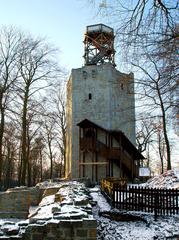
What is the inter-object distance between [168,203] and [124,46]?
7.19m

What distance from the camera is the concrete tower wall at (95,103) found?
26641 millimetres

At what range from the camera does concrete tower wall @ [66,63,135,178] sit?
2664 centimetres

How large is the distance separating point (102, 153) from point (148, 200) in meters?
14.3

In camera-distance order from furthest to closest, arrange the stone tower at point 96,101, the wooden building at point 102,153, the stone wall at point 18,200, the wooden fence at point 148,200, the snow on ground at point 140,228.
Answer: the stone tower at point 96,101, the wooden building at point 102,153, the stone wall at point 18,200, the wooden fence at point 148,200, the snow on ground at point 140,228

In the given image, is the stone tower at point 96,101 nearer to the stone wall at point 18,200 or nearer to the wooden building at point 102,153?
the wooden building at point 102,153

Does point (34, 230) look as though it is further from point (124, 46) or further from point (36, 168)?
point (36, 168)

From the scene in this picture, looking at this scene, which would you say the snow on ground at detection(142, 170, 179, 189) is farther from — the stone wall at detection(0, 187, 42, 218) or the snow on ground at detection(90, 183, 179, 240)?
the stone wall at detection(0, 187, 42, 218)

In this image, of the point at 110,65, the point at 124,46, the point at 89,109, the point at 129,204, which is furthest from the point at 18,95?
the point at 124,46

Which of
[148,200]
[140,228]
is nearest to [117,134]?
[148,200]

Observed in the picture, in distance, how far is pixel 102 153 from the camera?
2494cm

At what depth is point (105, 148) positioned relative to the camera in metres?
25.0

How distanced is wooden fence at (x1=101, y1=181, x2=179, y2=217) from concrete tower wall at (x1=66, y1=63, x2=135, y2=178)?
15.1 meters

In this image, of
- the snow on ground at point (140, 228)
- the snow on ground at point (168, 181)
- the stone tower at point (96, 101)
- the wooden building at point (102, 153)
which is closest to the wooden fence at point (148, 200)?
the snow on ground at point (140, 228)

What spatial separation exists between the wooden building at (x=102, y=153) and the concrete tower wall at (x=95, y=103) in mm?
778
